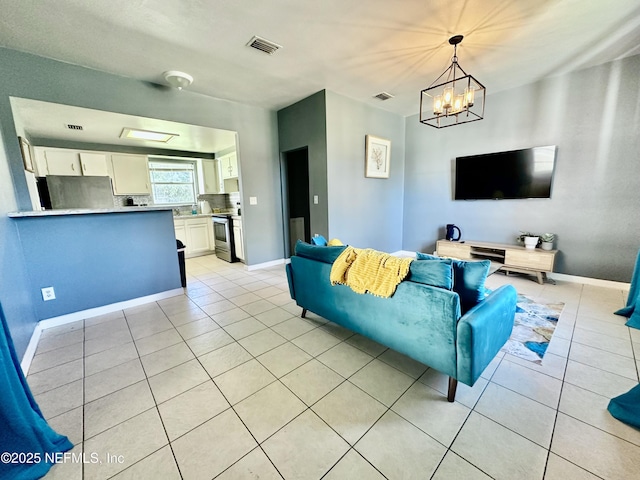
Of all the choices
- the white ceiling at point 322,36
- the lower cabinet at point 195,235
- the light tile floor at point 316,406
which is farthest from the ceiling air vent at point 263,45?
the lower cabinet at point 195,235

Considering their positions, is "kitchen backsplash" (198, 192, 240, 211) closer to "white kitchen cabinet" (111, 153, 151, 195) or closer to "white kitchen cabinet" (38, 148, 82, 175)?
"white kitchen cabinet" (111, 153, 151, 195)

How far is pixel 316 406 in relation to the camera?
148 cm

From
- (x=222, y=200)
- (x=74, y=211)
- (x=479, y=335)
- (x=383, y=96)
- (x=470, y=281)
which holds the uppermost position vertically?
(x=383, y=96)

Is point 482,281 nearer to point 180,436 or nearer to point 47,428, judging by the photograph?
point 180,436

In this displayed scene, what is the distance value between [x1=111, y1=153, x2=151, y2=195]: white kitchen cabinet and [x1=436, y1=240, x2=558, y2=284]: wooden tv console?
19.4ft

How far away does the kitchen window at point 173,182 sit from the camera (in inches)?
220

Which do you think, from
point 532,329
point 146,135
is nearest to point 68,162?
point 146,135

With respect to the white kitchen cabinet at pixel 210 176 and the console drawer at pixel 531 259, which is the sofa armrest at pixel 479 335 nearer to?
the console drawer at pixel 531 259

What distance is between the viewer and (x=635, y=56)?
280 centimetres

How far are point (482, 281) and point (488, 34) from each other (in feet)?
8.01

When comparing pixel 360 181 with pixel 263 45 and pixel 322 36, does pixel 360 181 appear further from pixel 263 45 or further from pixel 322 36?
pixel 263 45

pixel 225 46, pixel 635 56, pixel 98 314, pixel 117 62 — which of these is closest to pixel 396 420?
pixel 98 314

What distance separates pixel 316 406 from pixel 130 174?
223 inches

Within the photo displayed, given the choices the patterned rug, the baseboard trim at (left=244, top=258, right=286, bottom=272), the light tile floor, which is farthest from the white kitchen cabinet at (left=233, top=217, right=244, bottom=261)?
the patterned rug
